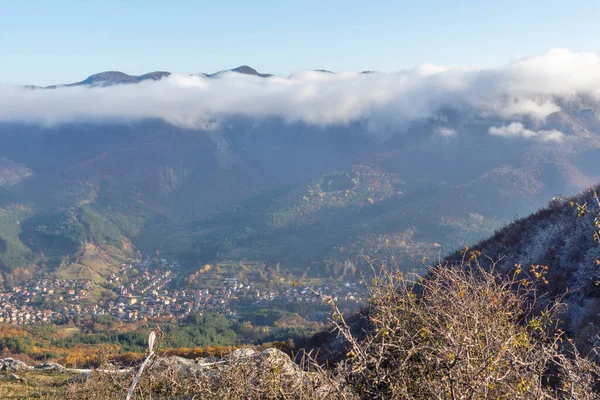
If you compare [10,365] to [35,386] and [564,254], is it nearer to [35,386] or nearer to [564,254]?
[35,386]

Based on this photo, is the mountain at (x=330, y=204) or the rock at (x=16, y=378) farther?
the mountain at (x=330, y=204)

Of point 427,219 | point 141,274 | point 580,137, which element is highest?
point 580,137

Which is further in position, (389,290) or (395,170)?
(395,170)

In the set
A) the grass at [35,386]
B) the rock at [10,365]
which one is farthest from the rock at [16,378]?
the rock at [10,365]

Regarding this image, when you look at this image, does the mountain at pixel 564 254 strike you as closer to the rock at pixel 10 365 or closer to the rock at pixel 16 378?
the rock at pixel 16 378

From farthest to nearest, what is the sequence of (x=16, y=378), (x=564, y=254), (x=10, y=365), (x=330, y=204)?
(x=330, y=204)
(x=10, y=365)
(x=16, y=378)
(x=564, y=254)

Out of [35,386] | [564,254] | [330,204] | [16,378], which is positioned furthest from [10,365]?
[330,204]

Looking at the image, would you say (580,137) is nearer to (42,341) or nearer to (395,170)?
(395,170)

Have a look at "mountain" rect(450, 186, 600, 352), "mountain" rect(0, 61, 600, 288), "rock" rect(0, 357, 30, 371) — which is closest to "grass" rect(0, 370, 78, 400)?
"rock" rect(0, 357, 30, 371)

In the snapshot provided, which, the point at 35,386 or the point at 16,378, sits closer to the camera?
the point at 35,386

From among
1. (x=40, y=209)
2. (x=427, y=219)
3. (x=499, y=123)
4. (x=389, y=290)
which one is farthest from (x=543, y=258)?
(x=499, y=123)

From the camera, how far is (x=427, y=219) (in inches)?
4466

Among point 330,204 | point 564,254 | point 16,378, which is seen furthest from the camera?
point 330,204

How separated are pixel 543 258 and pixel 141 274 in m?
103
